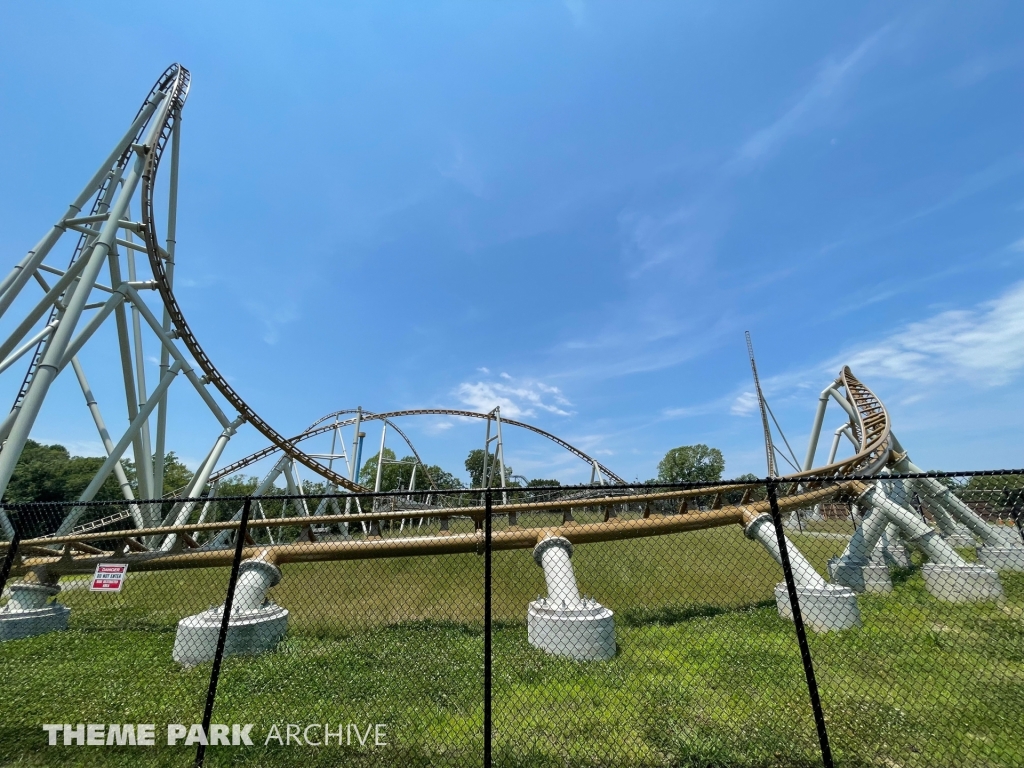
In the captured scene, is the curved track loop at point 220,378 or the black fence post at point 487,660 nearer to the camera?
the black fence post at point 487,660

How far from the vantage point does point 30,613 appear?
8047 mm

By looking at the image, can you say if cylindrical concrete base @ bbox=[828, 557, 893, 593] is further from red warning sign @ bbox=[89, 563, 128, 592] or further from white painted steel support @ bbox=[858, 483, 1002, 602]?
red warning sign @ bbox=[89, 563, 128, 592]

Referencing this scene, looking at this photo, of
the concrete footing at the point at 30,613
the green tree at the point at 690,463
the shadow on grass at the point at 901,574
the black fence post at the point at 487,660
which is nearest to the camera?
the black fence post at the point at 487,660

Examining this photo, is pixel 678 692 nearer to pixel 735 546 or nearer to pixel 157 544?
pixel 735 546

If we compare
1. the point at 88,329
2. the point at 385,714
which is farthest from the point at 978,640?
the point at 88,329

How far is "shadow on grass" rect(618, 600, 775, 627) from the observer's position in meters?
7.63

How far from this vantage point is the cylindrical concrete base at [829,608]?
22.5 feet

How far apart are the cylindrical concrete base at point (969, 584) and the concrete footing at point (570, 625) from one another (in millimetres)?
7252

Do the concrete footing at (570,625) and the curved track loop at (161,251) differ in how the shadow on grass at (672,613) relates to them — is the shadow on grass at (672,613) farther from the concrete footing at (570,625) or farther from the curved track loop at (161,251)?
the curved track loop at (161,251)

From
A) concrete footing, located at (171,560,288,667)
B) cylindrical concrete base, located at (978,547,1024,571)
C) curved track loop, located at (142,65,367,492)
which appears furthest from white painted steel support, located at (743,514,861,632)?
curved track loop, located at (142,65,367,492)

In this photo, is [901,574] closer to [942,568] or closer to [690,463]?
[942,568]

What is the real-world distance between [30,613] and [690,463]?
73.2 meters

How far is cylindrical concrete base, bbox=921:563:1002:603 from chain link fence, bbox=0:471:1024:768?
4cm

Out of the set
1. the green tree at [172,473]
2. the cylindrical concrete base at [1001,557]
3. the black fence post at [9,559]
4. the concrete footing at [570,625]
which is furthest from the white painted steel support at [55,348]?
the green tree at [172,473]
